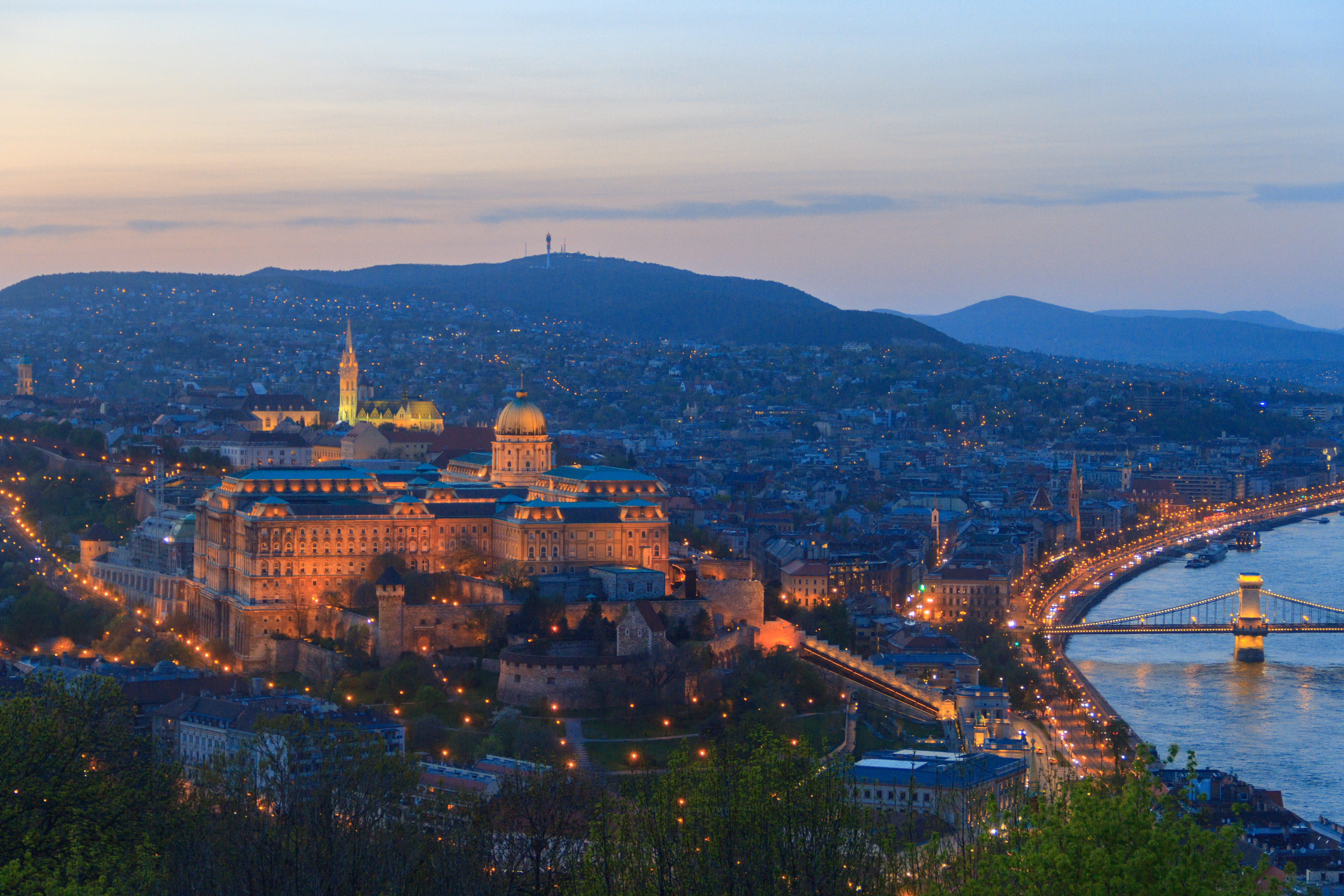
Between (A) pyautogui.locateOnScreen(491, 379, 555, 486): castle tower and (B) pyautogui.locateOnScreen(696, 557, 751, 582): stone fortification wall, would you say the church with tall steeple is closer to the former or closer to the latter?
(A) pyautogui.locateOnScreen(491, 379, 555, 486): castle tower

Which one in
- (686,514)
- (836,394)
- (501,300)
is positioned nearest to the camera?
(686,514)

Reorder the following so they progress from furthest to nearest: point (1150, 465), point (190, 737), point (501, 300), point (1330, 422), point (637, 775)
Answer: point (501, 300), point (1330, 422), point (1150, 465), point (190, 737), point (637, 775)

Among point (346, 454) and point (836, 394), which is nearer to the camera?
point (346, 454)

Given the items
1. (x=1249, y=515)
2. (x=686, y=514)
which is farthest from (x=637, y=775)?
(x=1249, y=515)

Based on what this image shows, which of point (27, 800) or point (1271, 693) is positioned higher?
point (27, 800)

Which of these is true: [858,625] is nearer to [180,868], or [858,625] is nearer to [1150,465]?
[180,868]

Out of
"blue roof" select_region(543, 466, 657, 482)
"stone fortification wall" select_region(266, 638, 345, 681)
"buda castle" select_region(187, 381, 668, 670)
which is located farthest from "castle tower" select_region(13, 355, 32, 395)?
"stone fortification wall" select_region(266, 638, 345, 681)

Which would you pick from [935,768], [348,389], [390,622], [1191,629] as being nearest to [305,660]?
[390,622]

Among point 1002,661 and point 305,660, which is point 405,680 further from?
point 1002,661
